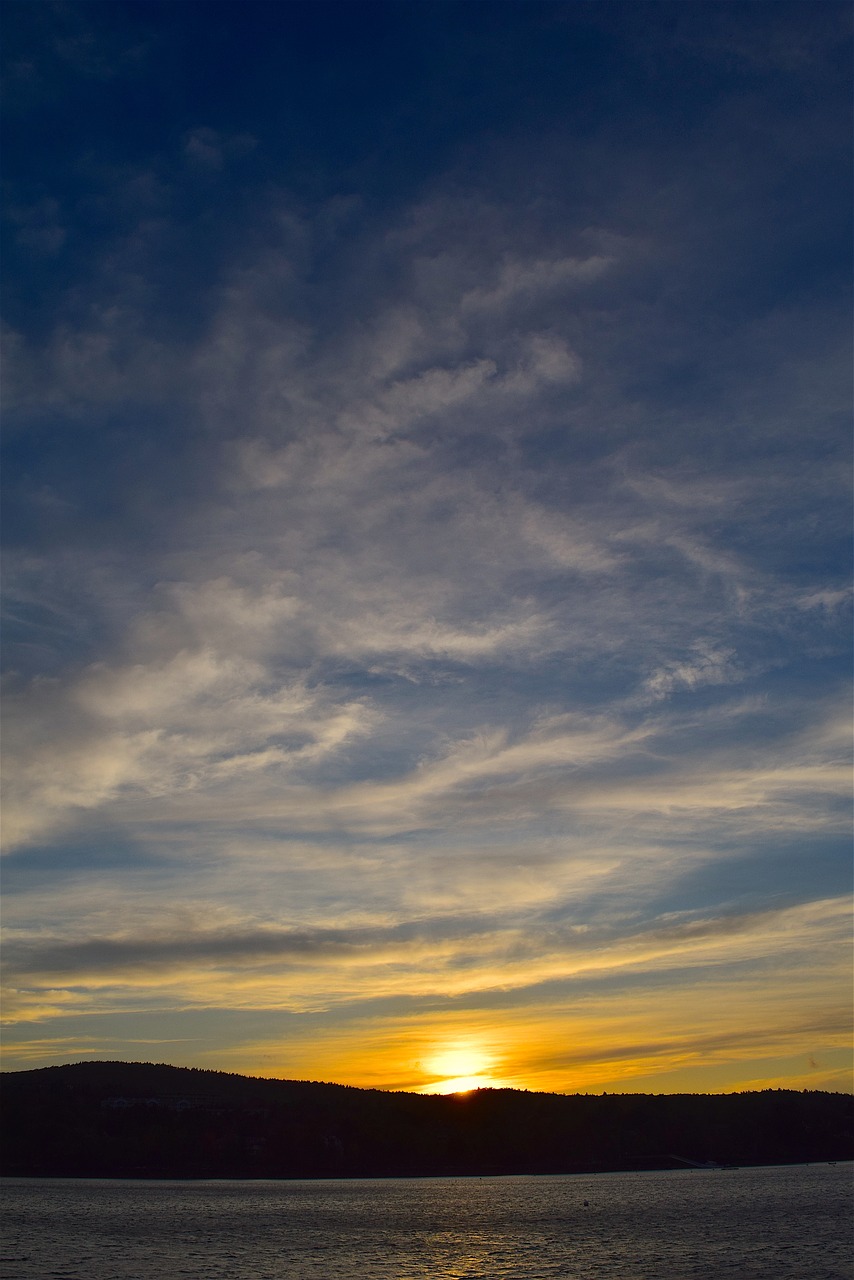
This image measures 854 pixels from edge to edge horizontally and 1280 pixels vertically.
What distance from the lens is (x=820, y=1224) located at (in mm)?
158125

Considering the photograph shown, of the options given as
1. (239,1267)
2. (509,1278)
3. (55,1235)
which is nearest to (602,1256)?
(509,1278)

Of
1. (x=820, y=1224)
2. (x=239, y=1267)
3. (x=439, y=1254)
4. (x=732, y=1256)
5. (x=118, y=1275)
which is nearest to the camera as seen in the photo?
(x=118, y=1275)

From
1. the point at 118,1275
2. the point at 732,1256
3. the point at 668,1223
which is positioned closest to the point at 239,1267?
the point at 118,1275

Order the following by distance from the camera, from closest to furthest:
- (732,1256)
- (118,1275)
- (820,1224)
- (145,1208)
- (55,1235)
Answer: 1. (118,1275)
2. (732,1256)
3. (55,1235)
4. (820,1224)
5. (145,1208)

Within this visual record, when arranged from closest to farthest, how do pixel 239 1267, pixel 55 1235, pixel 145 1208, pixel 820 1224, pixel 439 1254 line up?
pixel 239 1267 < pixel 439 1254 < pixel 55 1235 < pixel 820 1224 < pixel 145 1208

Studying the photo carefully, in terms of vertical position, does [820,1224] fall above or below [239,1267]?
below

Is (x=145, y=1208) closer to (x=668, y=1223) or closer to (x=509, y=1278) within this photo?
Answer: (x=668, y=1223)

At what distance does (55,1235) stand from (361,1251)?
150ft

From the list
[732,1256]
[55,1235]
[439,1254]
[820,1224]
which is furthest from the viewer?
[820,1224]

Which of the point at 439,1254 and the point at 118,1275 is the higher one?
the point at 118,1275

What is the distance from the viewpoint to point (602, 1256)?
120812 mm

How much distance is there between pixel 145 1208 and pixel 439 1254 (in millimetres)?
97412

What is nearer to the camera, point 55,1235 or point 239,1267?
point 239,1267

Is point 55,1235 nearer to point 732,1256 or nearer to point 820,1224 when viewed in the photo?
point 732,1256
